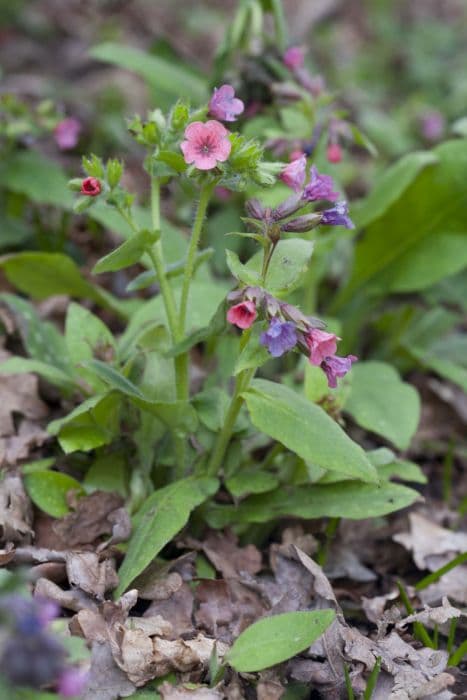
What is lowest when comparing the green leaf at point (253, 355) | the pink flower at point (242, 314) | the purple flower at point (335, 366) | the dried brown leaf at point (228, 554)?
the dried brown leaf at point (228, 554)

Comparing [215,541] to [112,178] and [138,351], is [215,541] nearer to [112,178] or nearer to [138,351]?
[138,351]

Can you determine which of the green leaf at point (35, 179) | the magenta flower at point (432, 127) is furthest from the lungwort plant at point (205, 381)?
the magenta flower at point (432, 127)

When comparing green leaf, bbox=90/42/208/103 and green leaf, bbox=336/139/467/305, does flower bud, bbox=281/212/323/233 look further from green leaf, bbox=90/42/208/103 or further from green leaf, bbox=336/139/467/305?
green leaf, bbox=90/42/208/103

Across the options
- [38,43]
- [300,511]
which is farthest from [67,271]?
[38,43]

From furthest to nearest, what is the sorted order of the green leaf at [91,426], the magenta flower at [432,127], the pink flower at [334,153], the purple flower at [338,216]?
the magenta flower at [432,127] → the pink flower at [334,153] → the green leaf at [91,426] → the purple flower at [338,216]

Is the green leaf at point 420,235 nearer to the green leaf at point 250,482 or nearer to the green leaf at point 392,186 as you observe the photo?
the green leaf at point 392,186

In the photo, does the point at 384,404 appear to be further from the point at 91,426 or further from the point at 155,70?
the point at 155,70

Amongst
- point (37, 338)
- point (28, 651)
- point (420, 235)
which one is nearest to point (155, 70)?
point (420, 235)
